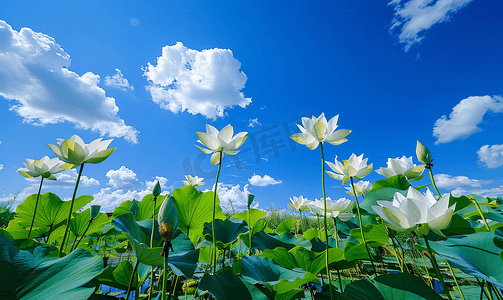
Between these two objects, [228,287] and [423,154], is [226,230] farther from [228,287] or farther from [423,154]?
[423,154]

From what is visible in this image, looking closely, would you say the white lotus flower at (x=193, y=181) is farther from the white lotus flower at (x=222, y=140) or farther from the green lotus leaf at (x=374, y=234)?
the green lotus leaf at (x=374, y=234)

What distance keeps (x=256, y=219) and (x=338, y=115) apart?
0.91 metres

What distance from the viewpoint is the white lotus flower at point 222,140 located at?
1003mm

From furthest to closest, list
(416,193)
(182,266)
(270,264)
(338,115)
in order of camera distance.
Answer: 1. (338,115)
2. (270,264)
3. (416,193)
4. (182,266)

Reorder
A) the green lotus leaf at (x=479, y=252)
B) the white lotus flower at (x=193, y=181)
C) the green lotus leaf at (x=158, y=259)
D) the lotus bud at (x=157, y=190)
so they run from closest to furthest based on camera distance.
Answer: the green lotus leaf at (x=158, y=259)
the green lotus leaf at (x=479, y=252)
the lotus bud at (x=157, y=190)
the white lotus flower at (x=193, y=181)

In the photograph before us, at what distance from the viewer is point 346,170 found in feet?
3.59

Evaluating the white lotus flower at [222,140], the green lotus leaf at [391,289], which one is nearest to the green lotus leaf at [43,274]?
the white lotus flower at [222,140]

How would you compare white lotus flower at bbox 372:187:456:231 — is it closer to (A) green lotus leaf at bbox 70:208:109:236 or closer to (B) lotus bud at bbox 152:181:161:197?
(B) lotus bud at bbox 152:181:161:197

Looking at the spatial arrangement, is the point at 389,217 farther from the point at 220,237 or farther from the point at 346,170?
the point at 220,237

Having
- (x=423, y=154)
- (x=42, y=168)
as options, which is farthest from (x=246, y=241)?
(x=42, y=168)

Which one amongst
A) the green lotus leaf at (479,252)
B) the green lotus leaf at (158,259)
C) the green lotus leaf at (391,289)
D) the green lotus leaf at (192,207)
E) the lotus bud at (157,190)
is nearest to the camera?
the green lotus leaf at (158,259)

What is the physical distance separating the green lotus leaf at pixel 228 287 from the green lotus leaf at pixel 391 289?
30cm

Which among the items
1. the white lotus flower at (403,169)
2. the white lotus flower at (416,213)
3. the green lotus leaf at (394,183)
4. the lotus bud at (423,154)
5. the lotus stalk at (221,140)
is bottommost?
the white lotus flower at (416,213)

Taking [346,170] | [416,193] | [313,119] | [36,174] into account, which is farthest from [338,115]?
[36,174]
